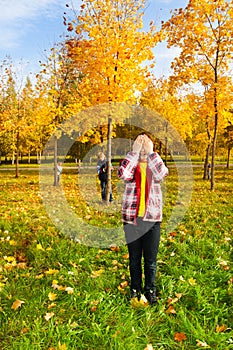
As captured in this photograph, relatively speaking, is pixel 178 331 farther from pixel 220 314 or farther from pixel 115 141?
pixel 115 141

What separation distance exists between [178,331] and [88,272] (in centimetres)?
180

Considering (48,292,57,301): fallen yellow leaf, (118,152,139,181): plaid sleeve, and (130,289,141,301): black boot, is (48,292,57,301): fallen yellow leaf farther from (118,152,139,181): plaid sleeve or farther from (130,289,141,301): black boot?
(118,152,139,181): plaid sleeve

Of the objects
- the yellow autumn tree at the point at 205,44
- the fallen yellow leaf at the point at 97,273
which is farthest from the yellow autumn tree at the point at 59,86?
the fallen yellow leaf at the point at 97,273

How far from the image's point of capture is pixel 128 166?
3797mm

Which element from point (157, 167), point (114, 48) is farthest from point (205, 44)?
point (157, 167)

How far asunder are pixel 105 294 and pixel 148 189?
1482mm

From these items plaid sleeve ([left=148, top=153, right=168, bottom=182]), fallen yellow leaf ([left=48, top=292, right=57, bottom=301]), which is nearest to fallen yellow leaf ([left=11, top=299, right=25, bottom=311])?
fallen yellow leaf ([left=48, top=292, right=57, bottom=301])

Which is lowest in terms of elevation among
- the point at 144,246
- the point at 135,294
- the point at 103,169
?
the point at 135,294

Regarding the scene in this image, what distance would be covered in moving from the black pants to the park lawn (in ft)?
0.92

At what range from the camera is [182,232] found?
6824 millimetres

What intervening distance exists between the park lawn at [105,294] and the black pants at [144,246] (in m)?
0.28

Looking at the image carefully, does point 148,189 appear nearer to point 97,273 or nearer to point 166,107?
point 97,273

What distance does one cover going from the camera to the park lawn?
11.0ft

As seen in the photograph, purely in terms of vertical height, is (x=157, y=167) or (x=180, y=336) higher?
(x=157, y=167)
